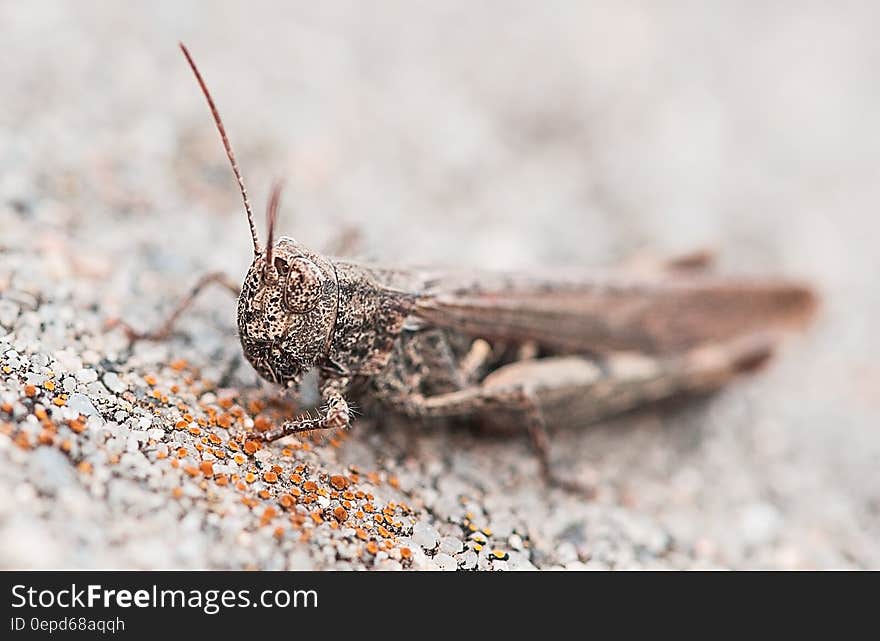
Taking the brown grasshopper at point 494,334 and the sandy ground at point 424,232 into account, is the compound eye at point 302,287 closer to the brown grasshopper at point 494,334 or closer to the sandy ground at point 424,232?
the brown grasshopper at point 494,334

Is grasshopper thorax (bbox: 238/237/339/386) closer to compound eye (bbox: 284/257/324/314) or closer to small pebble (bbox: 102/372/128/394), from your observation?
compound eye (bbox: 284/257/324/314)

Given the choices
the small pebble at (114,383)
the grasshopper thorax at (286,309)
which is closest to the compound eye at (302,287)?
the grasshopper thorax at (286,309)

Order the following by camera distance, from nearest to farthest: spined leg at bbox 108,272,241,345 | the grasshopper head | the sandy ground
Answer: the sandy ground, the grasshopper head, spined leg at bbox 108,272,241,345

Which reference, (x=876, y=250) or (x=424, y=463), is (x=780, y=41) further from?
(x=424, y=463)

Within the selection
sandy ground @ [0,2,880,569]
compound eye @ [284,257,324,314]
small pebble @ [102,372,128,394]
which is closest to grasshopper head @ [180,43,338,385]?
compound eye @ [284,257,324,314]

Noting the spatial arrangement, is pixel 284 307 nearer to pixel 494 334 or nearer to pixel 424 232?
pixel 494 334
